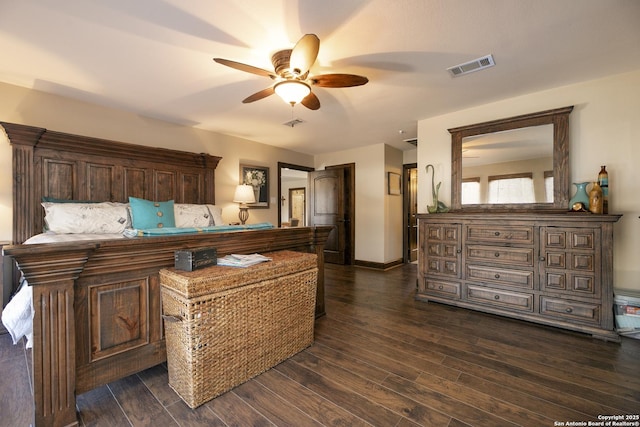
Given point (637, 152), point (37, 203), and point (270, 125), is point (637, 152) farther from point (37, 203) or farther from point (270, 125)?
point (37, 203)

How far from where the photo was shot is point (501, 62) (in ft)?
7.76

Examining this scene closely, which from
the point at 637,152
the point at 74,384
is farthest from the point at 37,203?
the point at 637,152

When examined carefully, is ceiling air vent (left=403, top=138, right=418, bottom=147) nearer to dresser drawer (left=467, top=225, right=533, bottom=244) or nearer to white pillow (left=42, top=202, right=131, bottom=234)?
dresser drawer (left=467, top=225, right=533, bottom=244)

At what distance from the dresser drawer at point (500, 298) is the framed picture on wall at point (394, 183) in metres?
2.64

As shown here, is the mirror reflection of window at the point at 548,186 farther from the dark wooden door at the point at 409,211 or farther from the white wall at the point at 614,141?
the dark wooden door at the point at 409,211

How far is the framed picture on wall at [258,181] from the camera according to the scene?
489 centimetres

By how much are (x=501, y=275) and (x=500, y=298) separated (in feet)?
0.83

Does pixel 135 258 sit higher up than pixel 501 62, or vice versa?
pixel 501 62

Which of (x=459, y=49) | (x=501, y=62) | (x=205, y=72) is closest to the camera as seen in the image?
(x=459, y=49)

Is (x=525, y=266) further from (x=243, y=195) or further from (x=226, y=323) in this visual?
(x=243, y=195)

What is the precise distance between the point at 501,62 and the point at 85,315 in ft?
12.0

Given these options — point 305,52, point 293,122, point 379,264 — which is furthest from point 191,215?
point 379,264

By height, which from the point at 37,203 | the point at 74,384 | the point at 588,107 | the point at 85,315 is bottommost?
the point at 74,384

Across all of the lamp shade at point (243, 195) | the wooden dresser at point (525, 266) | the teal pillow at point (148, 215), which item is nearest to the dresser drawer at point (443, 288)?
the wooden dresser at point (525, 266)
